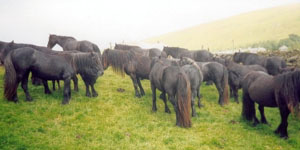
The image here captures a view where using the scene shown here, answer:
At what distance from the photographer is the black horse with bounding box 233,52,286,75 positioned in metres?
14.0

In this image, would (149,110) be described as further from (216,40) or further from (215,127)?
(216,40)

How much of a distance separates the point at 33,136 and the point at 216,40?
60.4 m

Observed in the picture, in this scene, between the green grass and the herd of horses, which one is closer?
the green grass

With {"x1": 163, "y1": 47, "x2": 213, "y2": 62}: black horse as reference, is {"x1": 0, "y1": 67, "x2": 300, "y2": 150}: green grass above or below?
below

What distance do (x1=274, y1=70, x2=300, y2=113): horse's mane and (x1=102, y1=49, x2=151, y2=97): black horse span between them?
6.30m

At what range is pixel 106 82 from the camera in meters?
13.7

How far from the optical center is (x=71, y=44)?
14805 mm

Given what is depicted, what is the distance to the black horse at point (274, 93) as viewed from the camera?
6516 mm

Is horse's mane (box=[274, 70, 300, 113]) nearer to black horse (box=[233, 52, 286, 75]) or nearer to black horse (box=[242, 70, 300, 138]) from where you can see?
black horse (box=[242, 70, 300, 138])

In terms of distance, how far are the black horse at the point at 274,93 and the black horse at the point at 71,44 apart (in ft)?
34.0

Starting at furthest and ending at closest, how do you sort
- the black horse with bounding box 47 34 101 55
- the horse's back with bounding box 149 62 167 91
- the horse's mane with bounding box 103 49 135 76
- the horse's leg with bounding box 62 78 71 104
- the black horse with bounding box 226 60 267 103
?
the black horse with bounding box 47 34 101 55 < the black horse with bounding box 226 60 267 103 < the horse's mane with bounding box 103 49 135 76 < the horse's leg with bounding box 62 78 71 104 < the horse's back with bounding box 149 62 167 91

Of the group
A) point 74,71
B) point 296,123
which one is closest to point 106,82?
point 74,71

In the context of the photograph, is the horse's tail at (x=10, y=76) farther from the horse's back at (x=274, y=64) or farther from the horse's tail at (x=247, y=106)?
the horse's back at (x=274, y=64)

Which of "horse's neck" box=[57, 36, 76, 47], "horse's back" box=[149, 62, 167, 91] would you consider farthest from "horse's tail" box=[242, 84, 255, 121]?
"horse's neck" box=[57, 36, 76, 47]
